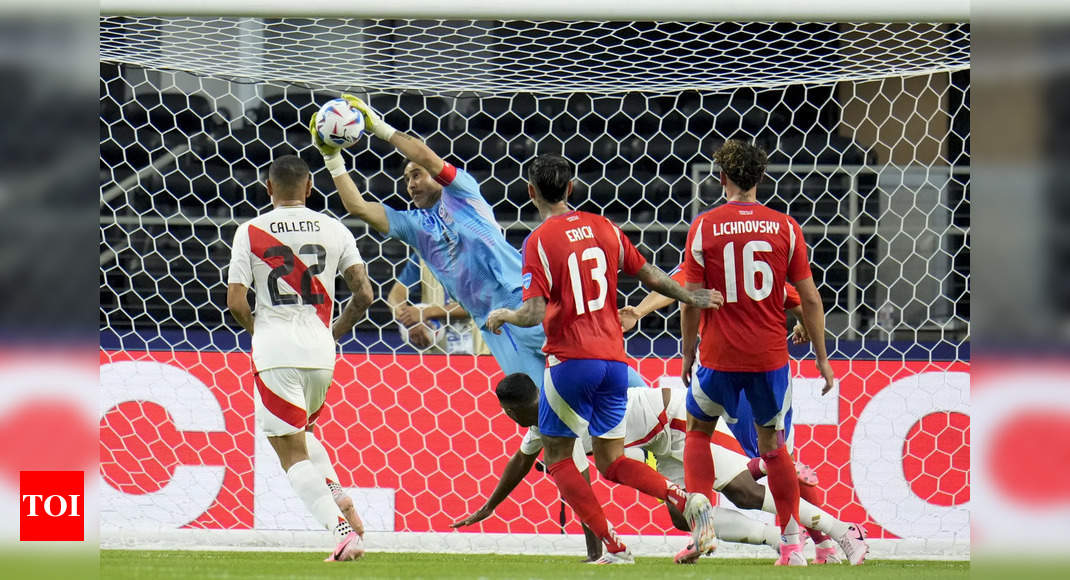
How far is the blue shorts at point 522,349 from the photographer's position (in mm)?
4887

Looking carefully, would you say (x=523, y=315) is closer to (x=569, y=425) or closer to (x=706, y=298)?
(x=569, y=425)

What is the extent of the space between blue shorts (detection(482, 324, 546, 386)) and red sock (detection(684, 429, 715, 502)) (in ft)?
2.88

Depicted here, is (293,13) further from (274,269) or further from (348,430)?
(348,430)

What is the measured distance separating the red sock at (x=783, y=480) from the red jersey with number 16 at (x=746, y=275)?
13.7 inches

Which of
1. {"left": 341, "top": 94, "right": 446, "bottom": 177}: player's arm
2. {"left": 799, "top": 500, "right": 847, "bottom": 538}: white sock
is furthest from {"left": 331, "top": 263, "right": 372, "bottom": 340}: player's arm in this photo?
{"left": 799, "top": 500, "right": 847, "bottom": 538}: white sock

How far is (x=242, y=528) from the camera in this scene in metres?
5.39

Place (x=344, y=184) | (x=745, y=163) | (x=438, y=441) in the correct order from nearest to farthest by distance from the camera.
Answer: (x=745, y=163)
(x=344, y=184)
(x=438, y=441)

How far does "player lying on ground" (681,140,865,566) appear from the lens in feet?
13.4

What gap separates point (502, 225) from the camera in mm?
6887

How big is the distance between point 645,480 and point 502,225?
10.1ft

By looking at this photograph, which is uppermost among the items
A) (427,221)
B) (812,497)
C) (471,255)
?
(427,221)

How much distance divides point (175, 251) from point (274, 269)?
9.14ft

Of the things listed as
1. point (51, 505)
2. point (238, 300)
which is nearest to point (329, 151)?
point (238, 300)

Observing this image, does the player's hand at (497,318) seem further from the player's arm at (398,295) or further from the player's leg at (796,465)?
the player's arm at (398,295)
